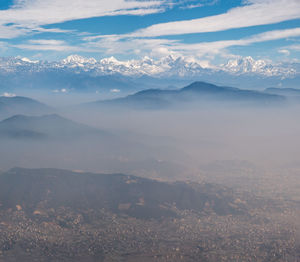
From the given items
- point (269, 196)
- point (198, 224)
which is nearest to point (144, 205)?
point (198, 224)

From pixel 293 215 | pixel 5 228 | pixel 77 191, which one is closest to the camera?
pixel 5 228

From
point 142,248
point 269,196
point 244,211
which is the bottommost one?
point 269,196

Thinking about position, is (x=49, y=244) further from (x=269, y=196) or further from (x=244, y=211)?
(x=269, y=196)

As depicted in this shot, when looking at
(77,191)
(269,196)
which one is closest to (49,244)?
(77,191)

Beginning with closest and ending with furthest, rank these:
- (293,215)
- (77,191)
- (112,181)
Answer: (293,215) < (77,191) < (112,181)

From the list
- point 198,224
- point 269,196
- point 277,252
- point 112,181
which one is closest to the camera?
point 277,252

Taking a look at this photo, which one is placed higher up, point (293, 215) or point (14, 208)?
point (14, 208)

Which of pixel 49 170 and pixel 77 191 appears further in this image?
pixel 49 170

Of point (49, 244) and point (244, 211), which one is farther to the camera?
point (244, 211)

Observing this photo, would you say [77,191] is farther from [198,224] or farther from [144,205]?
[198,224]
